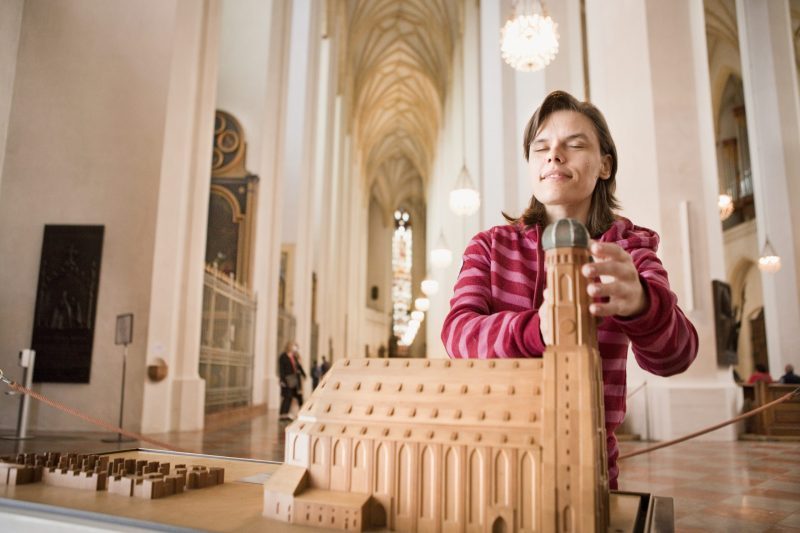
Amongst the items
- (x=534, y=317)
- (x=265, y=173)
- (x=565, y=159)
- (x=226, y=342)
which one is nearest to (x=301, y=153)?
(x=265, y=173)

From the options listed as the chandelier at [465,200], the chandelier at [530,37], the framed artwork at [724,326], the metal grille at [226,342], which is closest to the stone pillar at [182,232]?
the metal grille at [226,342]

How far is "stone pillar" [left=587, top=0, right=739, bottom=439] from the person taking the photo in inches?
283

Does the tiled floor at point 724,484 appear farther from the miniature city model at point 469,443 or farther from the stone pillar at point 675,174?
the miniature city model at point 469,443

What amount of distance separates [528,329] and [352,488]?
0.45m

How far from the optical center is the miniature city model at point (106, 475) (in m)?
1.24

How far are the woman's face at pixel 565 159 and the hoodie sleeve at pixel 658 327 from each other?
0.19 m

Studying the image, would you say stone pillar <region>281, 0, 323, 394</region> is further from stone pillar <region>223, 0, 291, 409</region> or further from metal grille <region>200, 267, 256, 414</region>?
metal grille <region>200, 267, 256, 414</region>

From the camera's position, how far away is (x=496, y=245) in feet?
4.82

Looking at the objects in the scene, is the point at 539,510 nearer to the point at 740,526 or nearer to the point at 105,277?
the point at 740,526

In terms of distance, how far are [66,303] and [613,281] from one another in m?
7.43

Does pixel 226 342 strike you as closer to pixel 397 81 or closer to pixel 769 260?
pixel 769 260

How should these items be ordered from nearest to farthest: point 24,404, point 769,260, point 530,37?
point 24,404 → point 530,37 → point 769,260

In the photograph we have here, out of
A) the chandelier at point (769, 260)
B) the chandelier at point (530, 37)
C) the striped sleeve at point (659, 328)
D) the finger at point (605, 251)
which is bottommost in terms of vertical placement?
the striped sleeve at point (659, 328)

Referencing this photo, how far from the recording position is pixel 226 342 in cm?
977
